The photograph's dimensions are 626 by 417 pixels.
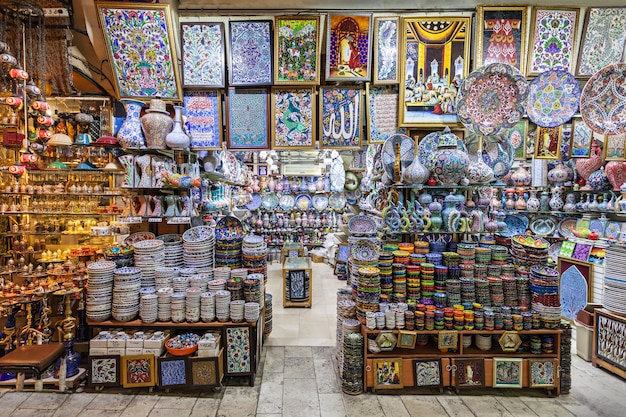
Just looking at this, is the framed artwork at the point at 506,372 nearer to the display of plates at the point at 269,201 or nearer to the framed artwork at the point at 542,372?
the framed artwork at the point at 542,372

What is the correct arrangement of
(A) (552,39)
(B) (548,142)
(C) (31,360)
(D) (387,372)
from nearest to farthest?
(C) (31,360)
(D) (387,372)
(A) (552,39)
(B) (548,142)

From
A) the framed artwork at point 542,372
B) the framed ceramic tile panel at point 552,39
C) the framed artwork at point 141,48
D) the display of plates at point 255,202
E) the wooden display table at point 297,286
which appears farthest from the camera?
the display of plates at point 255,202

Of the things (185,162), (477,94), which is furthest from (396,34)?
(185,162)

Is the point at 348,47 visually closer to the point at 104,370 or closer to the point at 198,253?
the point at 198,253

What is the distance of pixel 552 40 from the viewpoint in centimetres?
300

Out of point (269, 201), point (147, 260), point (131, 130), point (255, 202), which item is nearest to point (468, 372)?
point (147, 260)

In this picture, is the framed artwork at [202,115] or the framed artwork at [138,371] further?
the framed artwork at [202,115]

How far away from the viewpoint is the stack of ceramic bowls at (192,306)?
2.73 m

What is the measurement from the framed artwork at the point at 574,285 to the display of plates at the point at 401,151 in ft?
8.86

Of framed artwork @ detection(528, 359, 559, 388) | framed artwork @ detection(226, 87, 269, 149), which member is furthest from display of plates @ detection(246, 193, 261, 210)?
framed artwork @ detection(528, 359, 559, 388)

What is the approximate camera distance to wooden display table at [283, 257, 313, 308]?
4.77m

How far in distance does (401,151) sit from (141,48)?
8.63 ft

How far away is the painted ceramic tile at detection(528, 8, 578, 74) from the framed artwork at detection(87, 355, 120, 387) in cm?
447

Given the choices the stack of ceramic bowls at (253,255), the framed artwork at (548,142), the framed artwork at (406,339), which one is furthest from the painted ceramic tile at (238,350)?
the framed artwork at (548,142)
